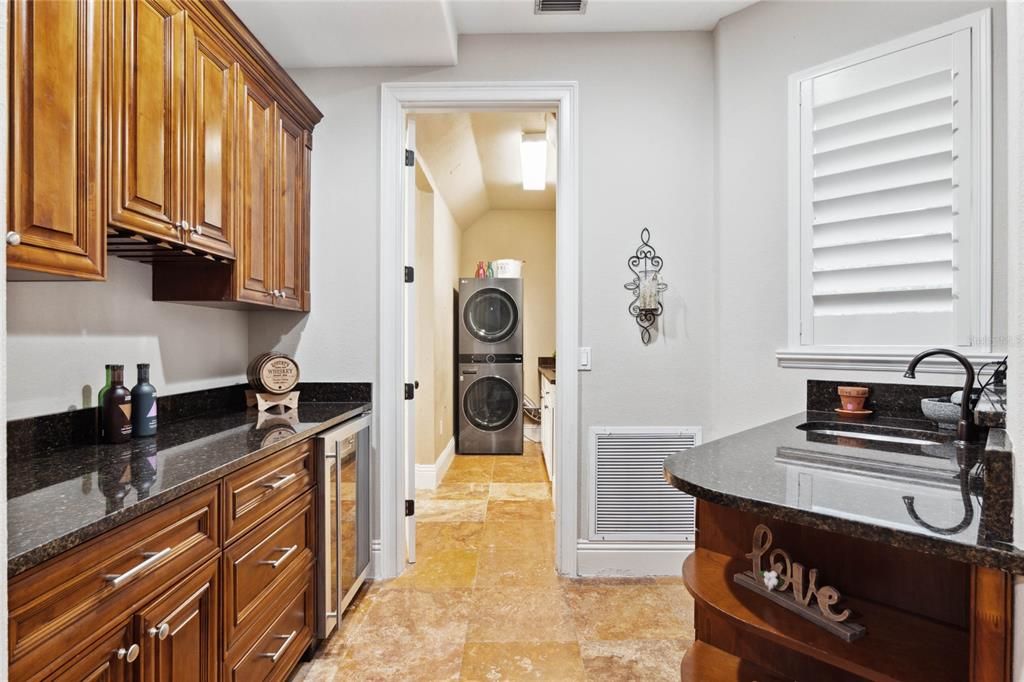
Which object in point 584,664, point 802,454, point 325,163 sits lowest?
point 584,664

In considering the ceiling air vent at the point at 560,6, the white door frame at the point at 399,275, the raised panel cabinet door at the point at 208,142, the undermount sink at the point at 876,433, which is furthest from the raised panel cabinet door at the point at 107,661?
the ceiling air vent at the point at 560,6

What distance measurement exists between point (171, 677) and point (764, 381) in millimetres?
2334

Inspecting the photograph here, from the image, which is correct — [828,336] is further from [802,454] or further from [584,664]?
[584,664]

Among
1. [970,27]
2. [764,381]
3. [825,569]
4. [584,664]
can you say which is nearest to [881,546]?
[825,569]

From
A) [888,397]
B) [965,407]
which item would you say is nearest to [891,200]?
[888,397]

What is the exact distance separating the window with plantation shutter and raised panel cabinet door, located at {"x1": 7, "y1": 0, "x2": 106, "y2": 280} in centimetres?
244

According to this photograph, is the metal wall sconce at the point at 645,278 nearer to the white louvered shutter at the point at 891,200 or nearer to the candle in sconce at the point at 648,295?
the candle in sconce at the point at 648,295

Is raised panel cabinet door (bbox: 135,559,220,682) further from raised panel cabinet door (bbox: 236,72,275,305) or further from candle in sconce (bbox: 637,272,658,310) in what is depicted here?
candle in sconce (bbox: 637,272,658,310)

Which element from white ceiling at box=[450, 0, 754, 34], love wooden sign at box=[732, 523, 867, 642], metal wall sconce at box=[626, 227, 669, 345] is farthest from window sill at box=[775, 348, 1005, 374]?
white ceiling at box=[450, 0, 754, 34]

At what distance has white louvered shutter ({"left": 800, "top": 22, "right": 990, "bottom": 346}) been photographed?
192 cm

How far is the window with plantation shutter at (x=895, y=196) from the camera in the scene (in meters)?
1.90

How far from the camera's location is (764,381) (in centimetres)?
245

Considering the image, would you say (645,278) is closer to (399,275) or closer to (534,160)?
(399,275)

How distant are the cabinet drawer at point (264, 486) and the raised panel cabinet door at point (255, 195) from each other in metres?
0.67
